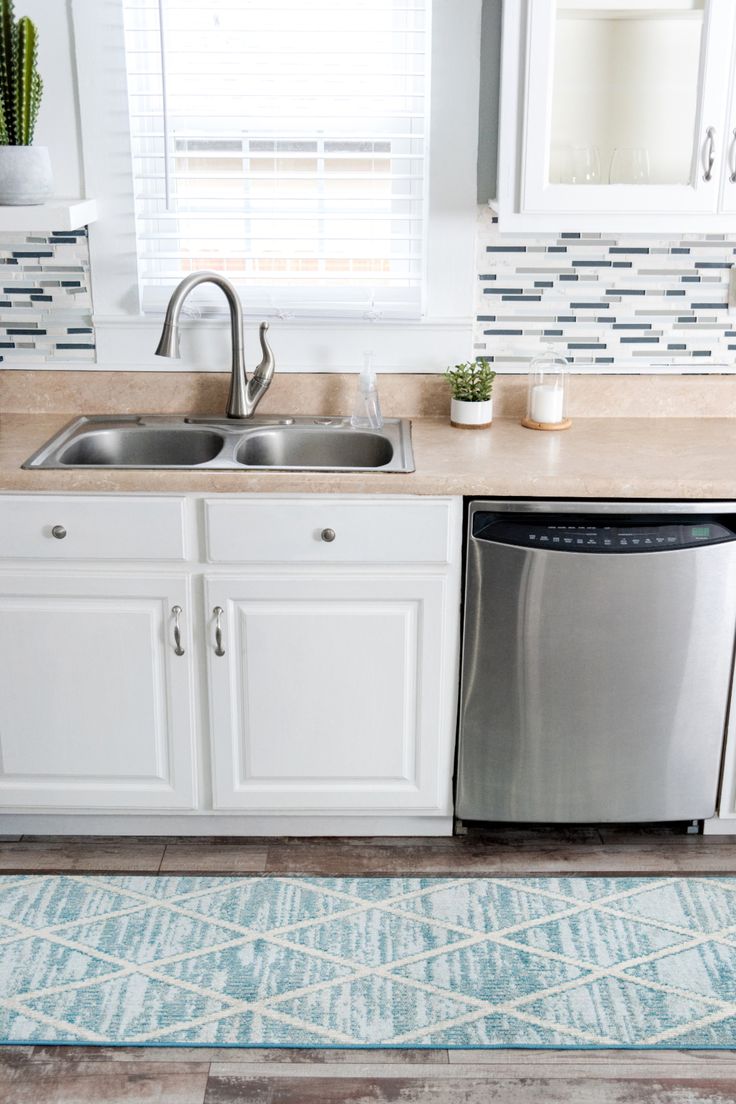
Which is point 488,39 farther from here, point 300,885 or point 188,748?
point 300,885

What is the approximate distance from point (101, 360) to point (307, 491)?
810mm

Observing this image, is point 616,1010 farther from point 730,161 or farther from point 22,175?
point 22,175

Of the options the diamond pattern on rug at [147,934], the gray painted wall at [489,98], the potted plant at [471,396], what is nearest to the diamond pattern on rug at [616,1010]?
the diamond pattern on rug at [147,934]

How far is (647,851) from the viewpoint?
276 cm

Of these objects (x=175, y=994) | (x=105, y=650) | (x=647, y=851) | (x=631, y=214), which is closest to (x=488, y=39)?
(x=631, y=214)

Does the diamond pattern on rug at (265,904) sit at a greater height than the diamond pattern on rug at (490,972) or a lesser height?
greater

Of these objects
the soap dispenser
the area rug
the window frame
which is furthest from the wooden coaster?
the area rug

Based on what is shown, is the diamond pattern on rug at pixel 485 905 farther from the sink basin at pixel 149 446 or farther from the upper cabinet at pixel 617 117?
the upper cabinet at pixel 617 117

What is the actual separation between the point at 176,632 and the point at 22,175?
1.07 meters

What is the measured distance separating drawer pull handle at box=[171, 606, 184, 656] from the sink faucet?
572 millimetres

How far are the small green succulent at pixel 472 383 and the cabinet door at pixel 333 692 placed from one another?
537 millimetres

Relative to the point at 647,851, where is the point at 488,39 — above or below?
above

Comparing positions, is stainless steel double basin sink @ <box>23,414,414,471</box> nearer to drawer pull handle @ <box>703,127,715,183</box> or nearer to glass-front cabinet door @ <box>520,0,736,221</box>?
glass-front cabinet door @ <box>520,0,736,221</box>

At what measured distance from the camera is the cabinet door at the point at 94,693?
2539 millimetres
